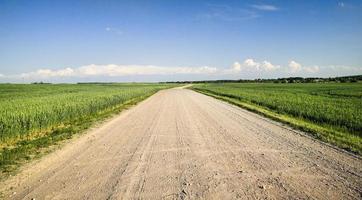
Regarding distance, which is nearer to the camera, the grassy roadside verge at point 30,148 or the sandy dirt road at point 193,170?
the sandy dirt road at point 193,170

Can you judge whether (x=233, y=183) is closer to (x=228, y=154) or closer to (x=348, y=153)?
(x=228, y=154)

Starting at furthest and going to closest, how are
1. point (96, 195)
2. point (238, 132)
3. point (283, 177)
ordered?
point (238, 132) → point (283, 177) → point (96, 195)

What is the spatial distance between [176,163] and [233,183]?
6.84 feet

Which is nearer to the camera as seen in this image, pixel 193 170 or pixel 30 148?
pixel 193 170

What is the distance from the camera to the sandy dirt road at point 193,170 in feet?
19.6

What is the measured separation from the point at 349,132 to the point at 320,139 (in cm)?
261

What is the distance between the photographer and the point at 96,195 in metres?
5.88

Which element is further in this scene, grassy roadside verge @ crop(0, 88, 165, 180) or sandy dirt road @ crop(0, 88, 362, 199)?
grassy roadside verge @ crop(0, 88, 165, 180)

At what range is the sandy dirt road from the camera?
19.6 ft

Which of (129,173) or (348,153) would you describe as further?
(348,153)

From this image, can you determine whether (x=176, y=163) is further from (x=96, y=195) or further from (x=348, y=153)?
(x=348, y=153)

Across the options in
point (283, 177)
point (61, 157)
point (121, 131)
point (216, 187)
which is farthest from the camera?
point (121, 131)

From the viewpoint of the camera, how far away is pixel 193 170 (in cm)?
751

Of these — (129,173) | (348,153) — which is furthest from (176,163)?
(348,153)
